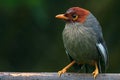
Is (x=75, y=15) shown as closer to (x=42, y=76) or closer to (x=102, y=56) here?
(x=102, y=56)

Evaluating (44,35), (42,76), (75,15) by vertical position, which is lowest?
(44,35)

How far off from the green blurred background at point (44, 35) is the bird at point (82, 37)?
105 inches

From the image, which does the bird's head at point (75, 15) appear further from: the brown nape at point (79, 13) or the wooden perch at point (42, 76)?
the wooden perch at point (42, 76)

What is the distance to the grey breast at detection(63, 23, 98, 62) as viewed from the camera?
33.3ft

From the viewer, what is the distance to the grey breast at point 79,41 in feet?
33.3

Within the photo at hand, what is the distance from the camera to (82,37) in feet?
33.3

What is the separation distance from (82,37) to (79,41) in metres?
0.06

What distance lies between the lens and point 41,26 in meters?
13.4

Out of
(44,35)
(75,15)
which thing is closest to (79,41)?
(75,15)

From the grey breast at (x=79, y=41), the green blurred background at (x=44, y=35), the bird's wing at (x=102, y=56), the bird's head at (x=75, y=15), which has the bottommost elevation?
the green blurred background at (x=44, y=35)

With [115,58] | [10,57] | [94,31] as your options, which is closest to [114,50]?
[115,58]

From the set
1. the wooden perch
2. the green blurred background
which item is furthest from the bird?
the green blurred background

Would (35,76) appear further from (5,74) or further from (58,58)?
(58,58)

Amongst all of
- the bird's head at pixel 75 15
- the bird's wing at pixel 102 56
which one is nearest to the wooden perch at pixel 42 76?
the bird's wing at pixel 102 56
